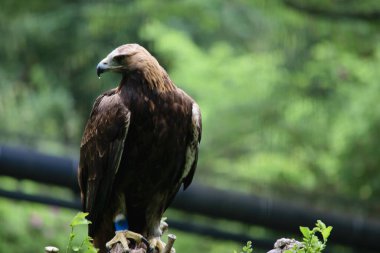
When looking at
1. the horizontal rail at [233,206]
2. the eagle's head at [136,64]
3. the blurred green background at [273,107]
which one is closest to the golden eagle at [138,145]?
the eagle's head at [136,64]

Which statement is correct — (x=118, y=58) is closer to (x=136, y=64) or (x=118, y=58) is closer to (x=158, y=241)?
(x=136, y=64)

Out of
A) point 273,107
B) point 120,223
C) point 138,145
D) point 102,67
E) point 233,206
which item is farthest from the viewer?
point 273,107

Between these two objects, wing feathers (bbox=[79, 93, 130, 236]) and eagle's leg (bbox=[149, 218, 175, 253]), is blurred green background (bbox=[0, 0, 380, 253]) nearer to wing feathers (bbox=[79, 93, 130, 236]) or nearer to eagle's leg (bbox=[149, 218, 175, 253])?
eagle's leg (bbox=[149, 218, 175, 253])

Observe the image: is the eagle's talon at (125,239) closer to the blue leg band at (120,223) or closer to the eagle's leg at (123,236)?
the eagle's leg at (123,236)

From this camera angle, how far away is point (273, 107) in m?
10.4

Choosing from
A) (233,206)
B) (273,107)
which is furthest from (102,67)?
(273,107)

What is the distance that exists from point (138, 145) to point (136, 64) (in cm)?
39

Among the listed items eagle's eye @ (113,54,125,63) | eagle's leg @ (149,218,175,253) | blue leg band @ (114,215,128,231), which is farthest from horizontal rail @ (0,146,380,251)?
eagle's eye @ (113,54,125,63)

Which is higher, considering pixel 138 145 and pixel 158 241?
pixel 138 145

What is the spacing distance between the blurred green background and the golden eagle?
3.83 meters

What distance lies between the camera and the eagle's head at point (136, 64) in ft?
13.0

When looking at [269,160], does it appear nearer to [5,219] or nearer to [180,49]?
[180,49]

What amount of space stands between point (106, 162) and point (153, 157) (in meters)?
0.24

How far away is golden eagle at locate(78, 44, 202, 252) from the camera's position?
13.4ft
